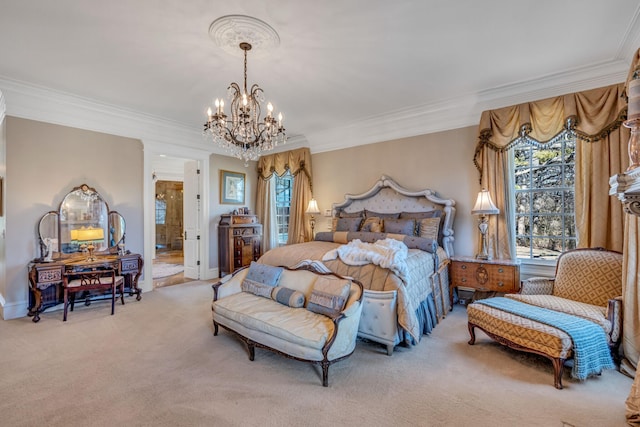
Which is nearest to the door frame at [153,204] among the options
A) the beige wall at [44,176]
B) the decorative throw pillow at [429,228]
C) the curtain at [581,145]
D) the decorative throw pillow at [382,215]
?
the beige wall at [44,176]

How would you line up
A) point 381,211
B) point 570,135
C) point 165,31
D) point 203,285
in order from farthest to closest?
point 203,285 < point 381,211 < point 570,135 < point 165,31

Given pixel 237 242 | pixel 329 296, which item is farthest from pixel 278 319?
pixel 237 242

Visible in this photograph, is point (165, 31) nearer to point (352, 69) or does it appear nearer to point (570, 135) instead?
point (352, 69)

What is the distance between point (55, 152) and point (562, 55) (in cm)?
643

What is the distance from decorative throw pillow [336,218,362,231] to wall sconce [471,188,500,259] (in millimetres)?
1706

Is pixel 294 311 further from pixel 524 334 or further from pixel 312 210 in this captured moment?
pixel 312 210

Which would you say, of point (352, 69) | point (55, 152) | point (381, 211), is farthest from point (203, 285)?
point (352, 69)

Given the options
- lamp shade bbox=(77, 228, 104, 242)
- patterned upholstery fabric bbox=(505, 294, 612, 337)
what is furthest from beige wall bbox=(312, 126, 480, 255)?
lamp shade bbox=(77, 228, 104, 242)

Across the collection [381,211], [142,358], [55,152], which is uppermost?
[55,152]

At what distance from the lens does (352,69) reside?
3.35 m

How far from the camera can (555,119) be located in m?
3.57

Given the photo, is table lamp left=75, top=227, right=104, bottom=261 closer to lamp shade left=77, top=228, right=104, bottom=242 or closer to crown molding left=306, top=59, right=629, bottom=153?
lamp shade left=77, top=228, right=104, bottom=242

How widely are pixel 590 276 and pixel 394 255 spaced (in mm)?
1972

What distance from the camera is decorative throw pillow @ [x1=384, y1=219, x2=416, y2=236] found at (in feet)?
13.9
